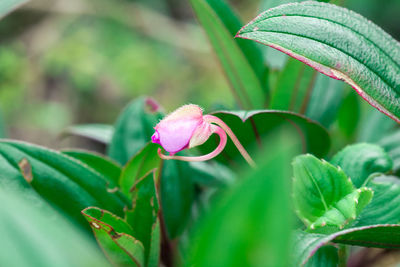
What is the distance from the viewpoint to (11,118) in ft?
7.16

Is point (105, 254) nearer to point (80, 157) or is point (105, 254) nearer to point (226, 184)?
point (80, 157)

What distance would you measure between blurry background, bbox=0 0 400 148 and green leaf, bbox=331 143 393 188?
5.03 feet

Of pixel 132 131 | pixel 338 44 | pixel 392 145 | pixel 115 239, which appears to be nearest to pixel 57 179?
pixel 115 239

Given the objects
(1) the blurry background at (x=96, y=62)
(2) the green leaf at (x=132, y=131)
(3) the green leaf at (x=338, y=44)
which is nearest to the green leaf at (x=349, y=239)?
(3) the green leaf at (x=338, y=44)

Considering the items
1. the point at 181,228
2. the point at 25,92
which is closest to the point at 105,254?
the point at 181,228

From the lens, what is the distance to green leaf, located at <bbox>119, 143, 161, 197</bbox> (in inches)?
21.7

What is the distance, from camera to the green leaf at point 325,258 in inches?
16.8

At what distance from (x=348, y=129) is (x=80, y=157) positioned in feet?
1.50

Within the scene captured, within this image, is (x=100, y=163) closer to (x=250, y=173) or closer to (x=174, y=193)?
(x=174, y=193)

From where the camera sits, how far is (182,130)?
426 mm

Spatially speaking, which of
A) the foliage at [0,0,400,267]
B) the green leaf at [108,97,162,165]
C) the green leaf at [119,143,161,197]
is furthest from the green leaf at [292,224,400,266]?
the green leaf at [108,97,162,165]

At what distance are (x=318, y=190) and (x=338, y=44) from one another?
137mm

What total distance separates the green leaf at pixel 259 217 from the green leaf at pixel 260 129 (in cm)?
26

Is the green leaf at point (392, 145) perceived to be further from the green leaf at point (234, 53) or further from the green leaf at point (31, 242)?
the green leaf at point (31, 242)
